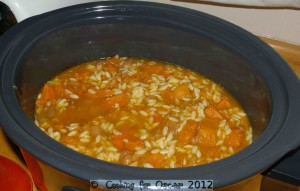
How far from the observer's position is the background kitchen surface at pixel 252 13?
1.65m

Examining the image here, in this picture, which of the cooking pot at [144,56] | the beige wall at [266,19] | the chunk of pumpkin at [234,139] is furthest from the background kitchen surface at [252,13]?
the chunk of pumpkin at [234,139]

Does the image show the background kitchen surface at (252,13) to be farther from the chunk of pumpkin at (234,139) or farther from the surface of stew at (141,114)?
the chunk of pumpkin at (234,139)

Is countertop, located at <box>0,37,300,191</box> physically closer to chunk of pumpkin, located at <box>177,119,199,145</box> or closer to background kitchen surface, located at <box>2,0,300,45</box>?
background kitchen surface, located at <box>2,0,300,45</box>

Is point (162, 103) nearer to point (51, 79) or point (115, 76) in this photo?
point (115, 76)

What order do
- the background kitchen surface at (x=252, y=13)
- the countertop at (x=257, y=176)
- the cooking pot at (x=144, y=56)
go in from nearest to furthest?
1. the cooking pot at (x=144, y=56)
2. the countertop at (x=257, y=176)
3. the background kitchen surface at (x=252, y=13)

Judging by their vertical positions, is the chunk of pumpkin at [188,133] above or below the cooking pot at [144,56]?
below

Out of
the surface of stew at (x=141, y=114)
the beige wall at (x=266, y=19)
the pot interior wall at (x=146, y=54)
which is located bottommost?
the surface of stew at (x=141, y=114)

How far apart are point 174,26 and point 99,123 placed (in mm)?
414

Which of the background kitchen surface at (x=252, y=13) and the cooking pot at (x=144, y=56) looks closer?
the cooking pot at (x=144, y=56)

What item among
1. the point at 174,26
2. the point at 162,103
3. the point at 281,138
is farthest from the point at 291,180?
the point at 174,26

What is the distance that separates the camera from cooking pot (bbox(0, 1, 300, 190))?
99 centimetres

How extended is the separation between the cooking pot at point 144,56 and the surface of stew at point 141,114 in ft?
0.15

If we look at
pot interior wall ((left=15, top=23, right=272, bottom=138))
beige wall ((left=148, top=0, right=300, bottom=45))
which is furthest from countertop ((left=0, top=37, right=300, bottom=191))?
pot interior wall ((left=15, top=23, right=272, bottom=138))

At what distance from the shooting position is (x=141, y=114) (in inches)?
55.6
